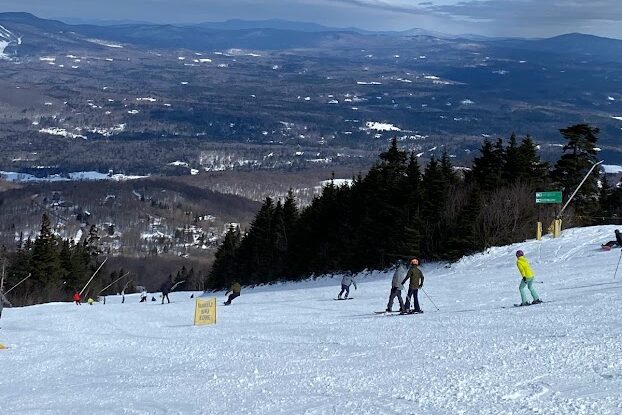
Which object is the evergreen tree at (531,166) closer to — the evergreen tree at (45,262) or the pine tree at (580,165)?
the pine tree at (580,165)

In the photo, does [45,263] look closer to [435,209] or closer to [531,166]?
[435,209]

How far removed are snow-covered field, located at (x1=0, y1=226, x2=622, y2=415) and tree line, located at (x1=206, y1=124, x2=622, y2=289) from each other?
1700 centimetres

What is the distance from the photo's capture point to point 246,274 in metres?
62.4

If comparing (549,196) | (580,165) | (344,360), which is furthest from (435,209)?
(344,360)

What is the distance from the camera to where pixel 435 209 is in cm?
4653

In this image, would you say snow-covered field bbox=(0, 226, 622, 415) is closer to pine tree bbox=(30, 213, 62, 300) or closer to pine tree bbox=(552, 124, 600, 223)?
pine tree bbox=(552, 124, 600, 223)

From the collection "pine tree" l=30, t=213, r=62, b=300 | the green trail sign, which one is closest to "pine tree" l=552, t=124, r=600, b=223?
the green trail sign

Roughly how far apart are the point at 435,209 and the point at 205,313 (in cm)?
2532

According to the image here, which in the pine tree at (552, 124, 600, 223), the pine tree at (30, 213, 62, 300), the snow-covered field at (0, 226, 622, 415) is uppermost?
the pine tree at (552, 124, 600, 223)

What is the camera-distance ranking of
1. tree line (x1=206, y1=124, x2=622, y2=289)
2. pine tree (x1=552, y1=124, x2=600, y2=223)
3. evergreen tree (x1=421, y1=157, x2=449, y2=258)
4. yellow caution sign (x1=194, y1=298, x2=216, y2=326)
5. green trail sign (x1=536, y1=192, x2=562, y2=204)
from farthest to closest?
pine tree (x1=552, y1=124, x2=600, y2=223) → evergreen tree (x1=421, y1=157, x2=449, y2=258) → tree line (x1=206, y1=124, x2=622, y2=289) → green trail sign (x1=536, y1=192, x2=562, y2=204) → yellow caution sign (x1=194, y1=298, x2=216, y2=326)

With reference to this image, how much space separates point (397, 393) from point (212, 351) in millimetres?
6492

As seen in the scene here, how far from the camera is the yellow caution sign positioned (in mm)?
23438

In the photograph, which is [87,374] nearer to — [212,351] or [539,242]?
[212,351]

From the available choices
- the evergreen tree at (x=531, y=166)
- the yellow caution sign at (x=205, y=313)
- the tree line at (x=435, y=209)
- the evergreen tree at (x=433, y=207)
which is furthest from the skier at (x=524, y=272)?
the evergreen tree at (x=531, y=166)
